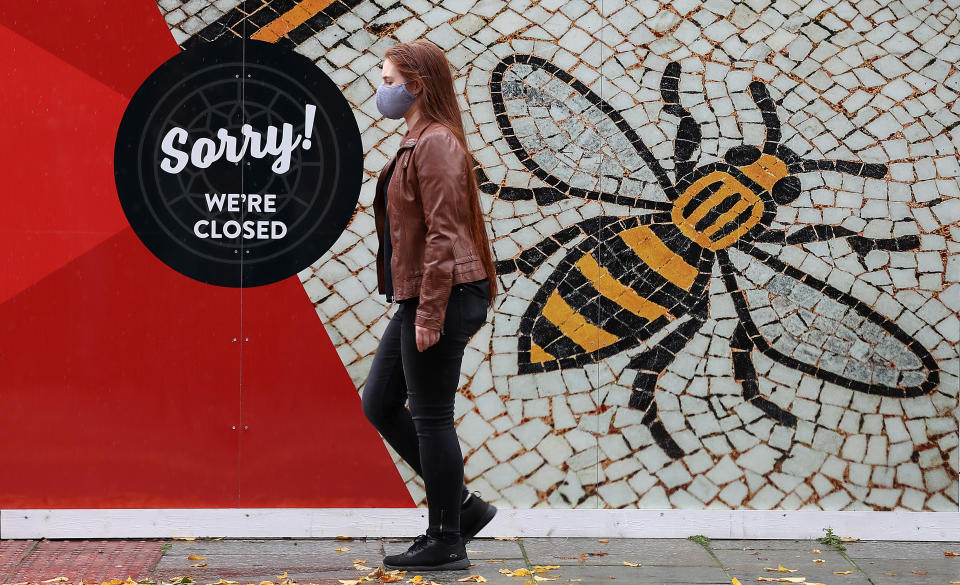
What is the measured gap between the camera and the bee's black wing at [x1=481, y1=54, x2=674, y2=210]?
190 inches

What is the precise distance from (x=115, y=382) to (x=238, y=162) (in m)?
1.12

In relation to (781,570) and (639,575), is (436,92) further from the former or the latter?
(781,570)

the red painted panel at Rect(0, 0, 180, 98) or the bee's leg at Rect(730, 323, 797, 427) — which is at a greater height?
the red painted panel at Rect(0, 0, 180, 98)

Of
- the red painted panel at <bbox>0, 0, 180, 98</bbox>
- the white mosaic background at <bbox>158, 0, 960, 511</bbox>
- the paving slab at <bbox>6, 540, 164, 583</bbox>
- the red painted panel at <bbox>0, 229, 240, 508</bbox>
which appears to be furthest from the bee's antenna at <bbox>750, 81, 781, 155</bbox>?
the paving slab at <bbox>6, 540, 164, 583</bbox>

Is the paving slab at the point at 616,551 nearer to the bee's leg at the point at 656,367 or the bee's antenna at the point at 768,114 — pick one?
the bee's leg at the point at 656,367

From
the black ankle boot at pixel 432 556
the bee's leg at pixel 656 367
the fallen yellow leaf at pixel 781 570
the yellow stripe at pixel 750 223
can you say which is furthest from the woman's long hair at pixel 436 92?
the fallen yellow leaf at pixel 781 570

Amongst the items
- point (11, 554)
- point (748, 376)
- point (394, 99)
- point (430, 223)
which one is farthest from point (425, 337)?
point (11, 554)

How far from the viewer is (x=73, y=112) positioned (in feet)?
15.5

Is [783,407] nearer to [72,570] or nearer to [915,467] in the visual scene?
[915,467]

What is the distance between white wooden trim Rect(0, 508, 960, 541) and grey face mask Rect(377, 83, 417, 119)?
184 centimetres

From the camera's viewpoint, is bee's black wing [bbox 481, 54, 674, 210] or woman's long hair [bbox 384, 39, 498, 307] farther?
bee's black wing [bbox 481, 54, 674, 210]

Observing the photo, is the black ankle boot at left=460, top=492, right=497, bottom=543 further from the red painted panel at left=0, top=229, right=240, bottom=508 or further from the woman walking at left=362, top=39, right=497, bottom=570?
the red painted panel at left=0, top=229, right=240, bottom=508

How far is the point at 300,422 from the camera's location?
4844 millimetres

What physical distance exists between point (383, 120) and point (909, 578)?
2917 millimetres
